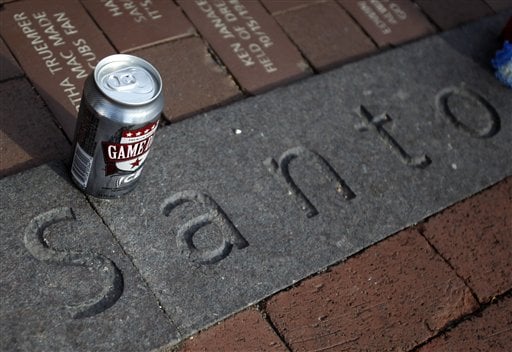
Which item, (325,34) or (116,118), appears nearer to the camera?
(116,118)

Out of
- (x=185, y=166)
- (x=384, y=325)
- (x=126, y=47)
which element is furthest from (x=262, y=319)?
(x=126, y=47)

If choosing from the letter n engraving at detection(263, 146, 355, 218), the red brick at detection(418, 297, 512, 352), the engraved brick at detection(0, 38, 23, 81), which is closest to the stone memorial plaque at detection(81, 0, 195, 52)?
the engraved brick at detection(0, 38, 23, 81)

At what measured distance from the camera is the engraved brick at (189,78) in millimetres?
2891

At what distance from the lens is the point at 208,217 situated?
2.54 metres

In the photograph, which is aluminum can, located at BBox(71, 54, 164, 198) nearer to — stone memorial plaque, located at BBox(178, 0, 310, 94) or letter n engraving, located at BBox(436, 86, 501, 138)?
stone memorial plaque, located at BBox(178, 0, 310, 94)

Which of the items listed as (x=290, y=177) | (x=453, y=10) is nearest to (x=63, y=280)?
(x=290, y=177)

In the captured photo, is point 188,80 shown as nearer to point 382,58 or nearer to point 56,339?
point 382,58

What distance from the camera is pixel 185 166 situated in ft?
8.66

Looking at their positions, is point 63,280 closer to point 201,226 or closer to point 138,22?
point 201,226

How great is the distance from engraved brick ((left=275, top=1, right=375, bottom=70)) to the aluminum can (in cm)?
125

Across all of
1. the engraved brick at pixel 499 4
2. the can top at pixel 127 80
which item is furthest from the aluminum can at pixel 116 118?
the engraved brick at pixel 499 4

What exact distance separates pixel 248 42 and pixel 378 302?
4.52ft

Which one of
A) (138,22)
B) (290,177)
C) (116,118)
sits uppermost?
(116,118)

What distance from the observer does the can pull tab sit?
83.4 inches
